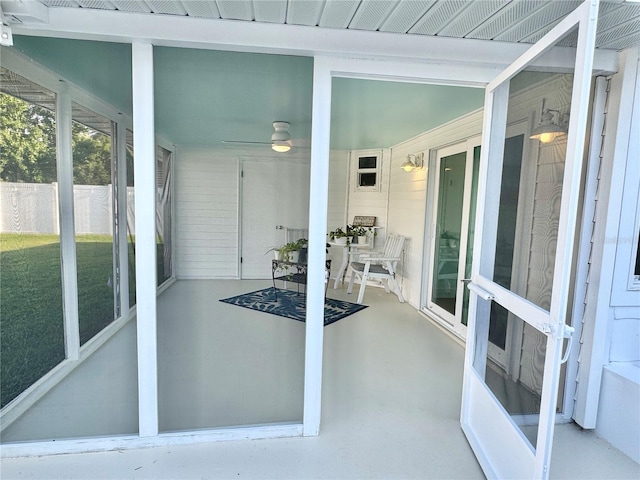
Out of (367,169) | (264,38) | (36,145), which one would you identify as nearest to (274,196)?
(264,38)

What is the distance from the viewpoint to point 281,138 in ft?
6.35

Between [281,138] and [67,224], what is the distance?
3.97 feet

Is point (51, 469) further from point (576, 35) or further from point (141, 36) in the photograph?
point (576, 35)

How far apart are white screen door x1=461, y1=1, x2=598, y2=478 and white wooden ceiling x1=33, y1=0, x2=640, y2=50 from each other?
8.3 inches

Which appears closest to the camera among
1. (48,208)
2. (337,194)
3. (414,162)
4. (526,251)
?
(526,251)

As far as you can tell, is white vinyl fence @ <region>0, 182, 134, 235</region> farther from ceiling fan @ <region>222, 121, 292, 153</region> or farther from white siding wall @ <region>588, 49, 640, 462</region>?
white siding wall @ <region>588, 49, 640, 462</region>

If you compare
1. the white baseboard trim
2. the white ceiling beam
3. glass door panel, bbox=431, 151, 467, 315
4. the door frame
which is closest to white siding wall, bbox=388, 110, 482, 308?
the door frame

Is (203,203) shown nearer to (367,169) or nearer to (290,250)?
(290,250)

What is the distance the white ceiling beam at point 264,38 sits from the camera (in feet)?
5.26

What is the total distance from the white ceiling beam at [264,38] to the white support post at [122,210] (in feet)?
1.42

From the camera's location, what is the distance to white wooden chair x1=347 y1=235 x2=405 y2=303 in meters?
4.77

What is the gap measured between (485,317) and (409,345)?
1538 mm

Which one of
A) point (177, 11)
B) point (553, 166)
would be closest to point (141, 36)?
point (177, 11)

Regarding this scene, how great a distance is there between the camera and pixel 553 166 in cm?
145
